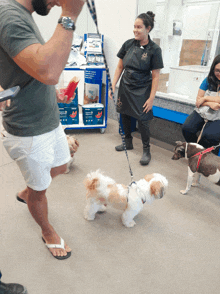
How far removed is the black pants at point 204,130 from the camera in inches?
83.4

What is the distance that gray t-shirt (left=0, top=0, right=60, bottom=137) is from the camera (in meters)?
0.74

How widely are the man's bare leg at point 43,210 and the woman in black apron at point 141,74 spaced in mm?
1389

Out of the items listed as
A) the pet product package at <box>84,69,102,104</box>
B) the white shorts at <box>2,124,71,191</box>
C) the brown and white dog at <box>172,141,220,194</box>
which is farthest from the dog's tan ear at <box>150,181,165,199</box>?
the pet product package at <box>84,69,102,104</box>

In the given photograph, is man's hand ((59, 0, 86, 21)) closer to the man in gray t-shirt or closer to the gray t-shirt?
the man in gray t-shirt

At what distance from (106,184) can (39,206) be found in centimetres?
48

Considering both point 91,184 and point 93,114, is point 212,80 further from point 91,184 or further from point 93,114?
point 93,114

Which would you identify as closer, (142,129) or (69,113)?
(142,129)

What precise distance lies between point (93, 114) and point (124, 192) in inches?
74.4

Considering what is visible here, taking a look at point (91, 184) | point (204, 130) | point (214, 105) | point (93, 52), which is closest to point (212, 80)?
point (214, 105)

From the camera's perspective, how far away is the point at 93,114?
3227mm

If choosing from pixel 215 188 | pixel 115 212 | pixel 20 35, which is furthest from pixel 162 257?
pixel 20 35

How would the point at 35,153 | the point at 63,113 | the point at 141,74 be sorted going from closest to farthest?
the point at 35,153 < the point at 141,74 < the point at 63,113

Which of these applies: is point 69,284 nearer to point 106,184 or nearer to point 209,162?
point 106,184

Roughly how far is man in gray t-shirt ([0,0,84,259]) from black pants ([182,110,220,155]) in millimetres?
1490
